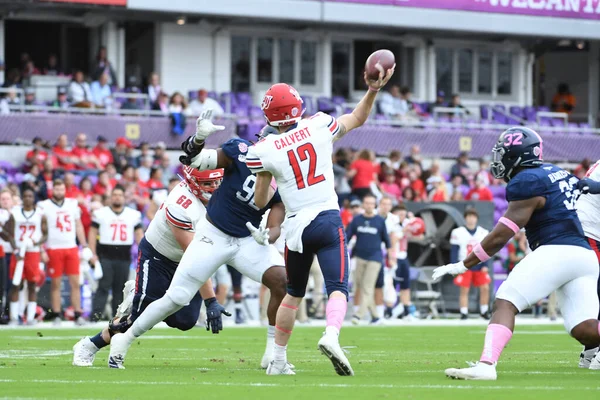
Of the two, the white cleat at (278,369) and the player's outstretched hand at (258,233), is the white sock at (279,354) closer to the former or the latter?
the white cleat at (278,369)

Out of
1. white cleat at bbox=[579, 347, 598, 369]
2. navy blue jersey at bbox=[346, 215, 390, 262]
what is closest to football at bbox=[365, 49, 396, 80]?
white cleat at bbox=[579, 347, 598, 369]

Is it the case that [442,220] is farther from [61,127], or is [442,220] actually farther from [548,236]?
[548,236]

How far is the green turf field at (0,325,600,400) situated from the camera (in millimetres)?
6668

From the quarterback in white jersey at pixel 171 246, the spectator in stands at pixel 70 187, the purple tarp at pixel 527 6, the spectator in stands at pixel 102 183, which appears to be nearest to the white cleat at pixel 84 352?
the quarterback in white jersey at pixel 171 246

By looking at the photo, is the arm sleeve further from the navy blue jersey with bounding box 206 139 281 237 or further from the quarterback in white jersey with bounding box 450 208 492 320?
the navy blue jersey with bounding box 206 139 281 237

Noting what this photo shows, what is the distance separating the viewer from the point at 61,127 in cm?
2238

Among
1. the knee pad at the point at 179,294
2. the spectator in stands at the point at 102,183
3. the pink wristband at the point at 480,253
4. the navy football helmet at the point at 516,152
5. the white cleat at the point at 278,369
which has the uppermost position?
the navy football helmet at the point at 516,152

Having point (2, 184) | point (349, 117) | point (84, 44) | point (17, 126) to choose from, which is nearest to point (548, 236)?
point (349, 117)

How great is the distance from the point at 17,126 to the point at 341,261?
15.2 metres

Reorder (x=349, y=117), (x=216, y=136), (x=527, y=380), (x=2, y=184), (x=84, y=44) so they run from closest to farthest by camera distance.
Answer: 1. (x=527, y=380)
2. (x=349, y=117)
3. (x=2, y=184)
4. (x=216, y=136)
5. (x=84, y=44)

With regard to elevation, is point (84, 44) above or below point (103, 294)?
above

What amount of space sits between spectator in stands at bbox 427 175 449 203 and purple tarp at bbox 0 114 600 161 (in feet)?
10.3

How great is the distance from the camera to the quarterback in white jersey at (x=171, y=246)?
9359 millimetres

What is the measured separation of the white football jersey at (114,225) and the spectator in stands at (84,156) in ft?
13.3
